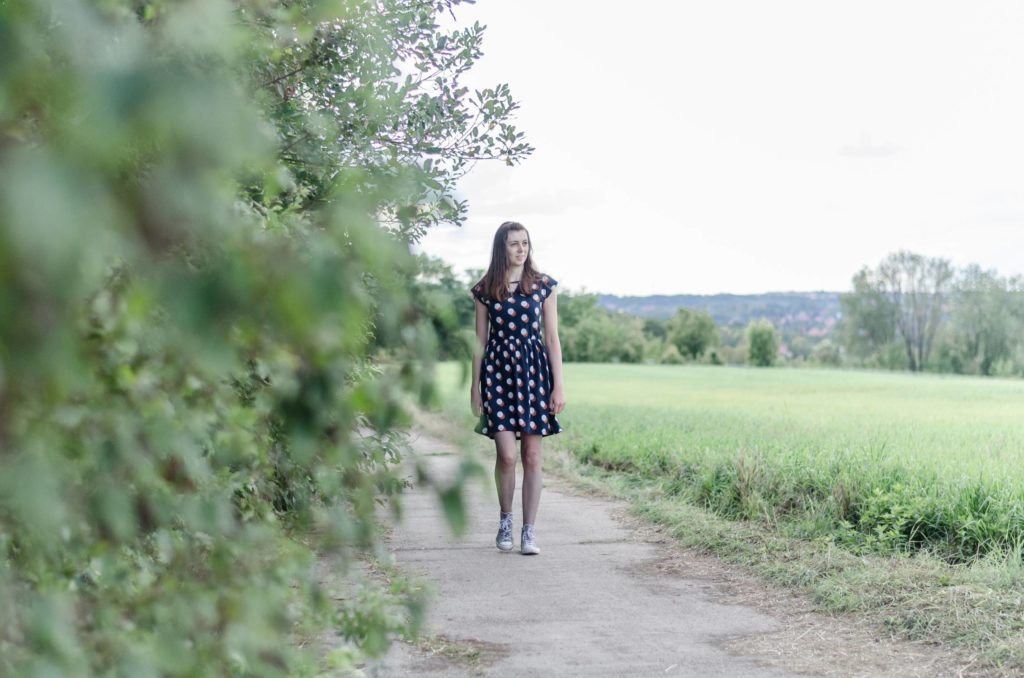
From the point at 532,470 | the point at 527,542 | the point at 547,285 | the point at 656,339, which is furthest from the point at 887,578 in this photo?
the point at 656,339

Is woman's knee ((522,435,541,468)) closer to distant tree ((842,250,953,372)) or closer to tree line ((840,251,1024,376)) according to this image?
tree line ((840,251,1024,376))

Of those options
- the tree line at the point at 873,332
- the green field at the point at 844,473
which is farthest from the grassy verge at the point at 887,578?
the tree line at the point at 873,332

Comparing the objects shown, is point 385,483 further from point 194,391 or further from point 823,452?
point 823,452

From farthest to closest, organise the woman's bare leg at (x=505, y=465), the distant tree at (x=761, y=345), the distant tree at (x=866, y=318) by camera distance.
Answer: the distant tree at (x=866, y=318), the distant tree at (x=761, y=345), the woman's bare leg at (x=505, y=465)

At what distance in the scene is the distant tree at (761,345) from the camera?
9175cm

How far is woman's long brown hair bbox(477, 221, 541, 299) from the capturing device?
700 centimetres

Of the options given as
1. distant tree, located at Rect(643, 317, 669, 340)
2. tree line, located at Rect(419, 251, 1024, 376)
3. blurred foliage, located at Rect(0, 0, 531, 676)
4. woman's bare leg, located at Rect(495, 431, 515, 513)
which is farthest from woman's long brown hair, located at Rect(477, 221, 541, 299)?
distant tree, located at Rect(643, 317, 669, 340)

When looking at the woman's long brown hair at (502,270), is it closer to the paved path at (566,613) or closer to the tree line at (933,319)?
the paved path at (566,613)

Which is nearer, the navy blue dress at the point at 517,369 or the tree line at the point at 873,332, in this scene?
the navy blue dress at the point at 517,369

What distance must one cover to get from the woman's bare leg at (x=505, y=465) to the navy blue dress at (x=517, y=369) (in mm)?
66

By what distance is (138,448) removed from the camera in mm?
1516

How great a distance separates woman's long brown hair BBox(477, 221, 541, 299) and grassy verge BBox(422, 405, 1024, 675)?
4.27ft

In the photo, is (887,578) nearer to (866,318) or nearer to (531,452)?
(531,452)

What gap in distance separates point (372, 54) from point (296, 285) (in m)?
4.57
